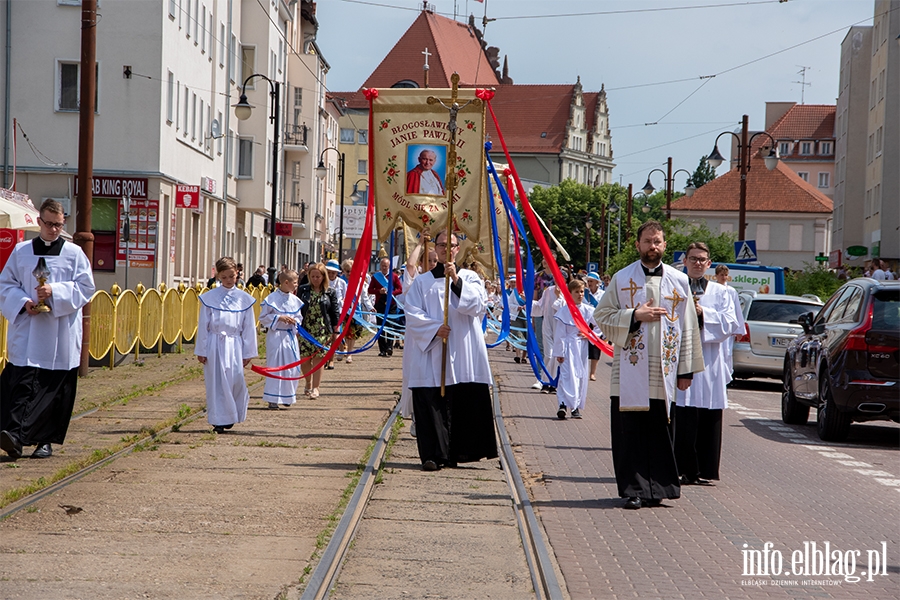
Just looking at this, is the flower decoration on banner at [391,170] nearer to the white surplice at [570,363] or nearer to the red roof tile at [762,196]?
the white surplice at [570,363]

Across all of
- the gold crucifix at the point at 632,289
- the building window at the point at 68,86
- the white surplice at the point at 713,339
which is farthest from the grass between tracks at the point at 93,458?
the building window at the point at 68,86

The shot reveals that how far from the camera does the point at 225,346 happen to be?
505 inches

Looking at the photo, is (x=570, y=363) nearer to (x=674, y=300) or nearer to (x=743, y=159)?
(x=674, y=300)

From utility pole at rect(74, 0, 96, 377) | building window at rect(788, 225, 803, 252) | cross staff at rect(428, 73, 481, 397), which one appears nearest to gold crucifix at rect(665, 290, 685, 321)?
cross staff at rect(428, 73, 481, 397)

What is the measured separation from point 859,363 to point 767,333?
8.38 metres

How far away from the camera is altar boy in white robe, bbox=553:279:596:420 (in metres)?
15.4

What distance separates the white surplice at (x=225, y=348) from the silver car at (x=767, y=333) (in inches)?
437

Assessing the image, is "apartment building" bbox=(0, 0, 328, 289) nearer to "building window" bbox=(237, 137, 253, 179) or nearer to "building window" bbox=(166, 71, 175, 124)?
"building window" bbox=(166, 71, 175, 124)

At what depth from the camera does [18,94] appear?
33031mm

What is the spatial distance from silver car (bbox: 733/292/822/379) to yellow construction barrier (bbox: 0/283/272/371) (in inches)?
327

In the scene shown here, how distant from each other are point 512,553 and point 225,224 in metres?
40.4

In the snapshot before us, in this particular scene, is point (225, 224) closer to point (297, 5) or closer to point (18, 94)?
point (18, 94)

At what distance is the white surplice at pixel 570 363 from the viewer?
1544 centimetres

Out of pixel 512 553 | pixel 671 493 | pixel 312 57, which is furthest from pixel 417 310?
pixel 312 57
